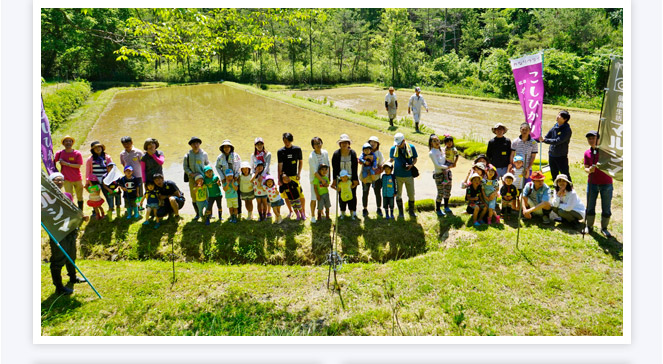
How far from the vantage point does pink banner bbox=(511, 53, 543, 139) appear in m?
5.86

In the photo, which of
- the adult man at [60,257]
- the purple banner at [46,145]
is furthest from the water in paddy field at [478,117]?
the purple banner at [46,145]

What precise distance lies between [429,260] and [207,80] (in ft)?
140

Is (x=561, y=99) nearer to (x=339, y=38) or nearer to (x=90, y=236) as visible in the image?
(x=90, y=236)

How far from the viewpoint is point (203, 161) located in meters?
7.00

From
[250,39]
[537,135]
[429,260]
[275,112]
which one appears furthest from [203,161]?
[275,112]

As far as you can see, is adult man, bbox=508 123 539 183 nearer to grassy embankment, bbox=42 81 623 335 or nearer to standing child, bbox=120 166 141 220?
grassy embankment, bbox=42 81 623 335

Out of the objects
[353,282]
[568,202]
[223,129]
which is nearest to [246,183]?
[353,282]

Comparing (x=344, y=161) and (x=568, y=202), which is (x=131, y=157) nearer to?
(x=344, y=161)

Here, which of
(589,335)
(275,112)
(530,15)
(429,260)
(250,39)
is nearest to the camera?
(589,335)

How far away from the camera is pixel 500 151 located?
7027 millimetres

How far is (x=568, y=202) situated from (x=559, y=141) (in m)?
1.15

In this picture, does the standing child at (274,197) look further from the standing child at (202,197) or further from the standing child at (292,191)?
the standing child at (202,197)

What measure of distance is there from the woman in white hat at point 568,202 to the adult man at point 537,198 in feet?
0.57

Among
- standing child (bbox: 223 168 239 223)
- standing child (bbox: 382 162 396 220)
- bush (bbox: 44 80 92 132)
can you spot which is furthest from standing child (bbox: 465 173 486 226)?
bush (bbox: 44 80 92 132)
